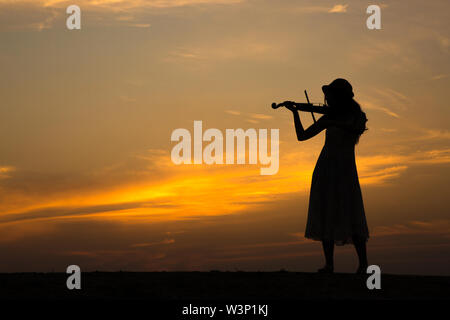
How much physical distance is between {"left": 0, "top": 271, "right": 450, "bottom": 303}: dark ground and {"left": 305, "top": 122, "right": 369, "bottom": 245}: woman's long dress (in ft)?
3.19

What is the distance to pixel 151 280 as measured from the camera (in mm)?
11383

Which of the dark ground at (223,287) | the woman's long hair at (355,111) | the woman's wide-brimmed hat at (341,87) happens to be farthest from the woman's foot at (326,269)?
the woman's wide-brimmed hat at (341,87)

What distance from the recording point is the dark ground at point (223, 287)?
33.1ft

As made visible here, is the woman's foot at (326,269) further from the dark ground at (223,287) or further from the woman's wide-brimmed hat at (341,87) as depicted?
the woman's wide-brimmed hat at (341,87)

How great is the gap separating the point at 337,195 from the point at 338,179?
296 mm

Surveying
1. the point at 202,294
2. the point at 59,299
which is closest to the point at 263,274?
the point at 202,294

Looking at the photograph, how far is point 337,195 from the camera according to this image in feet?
42.1

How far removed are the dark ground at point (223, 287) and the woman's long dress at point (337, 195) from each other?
97cm

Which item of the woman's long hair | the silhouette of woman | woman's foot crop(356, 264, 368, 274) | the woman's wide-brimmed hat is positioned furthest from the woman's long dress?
the woman's wide-brimmed hat

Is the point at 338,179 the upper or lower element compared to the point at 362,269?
upper

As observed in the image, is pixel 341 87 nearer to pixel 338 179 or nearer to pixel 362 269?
pixel 338 179

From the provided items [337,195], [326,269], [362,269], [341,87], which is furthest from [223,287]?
[341,87]
